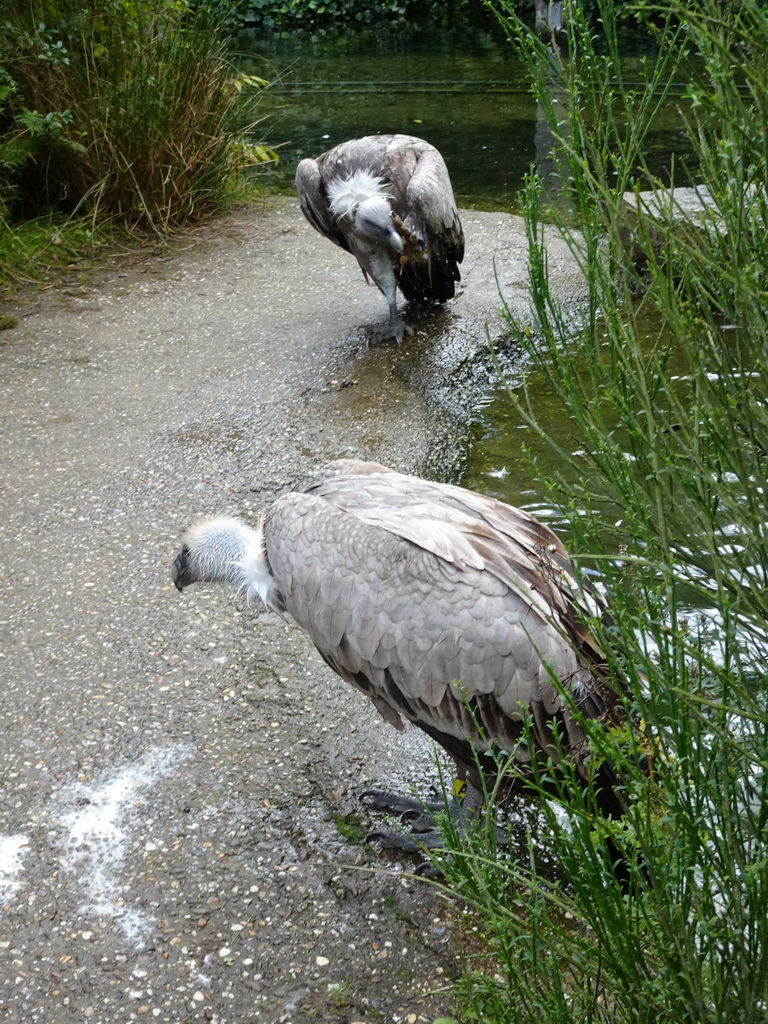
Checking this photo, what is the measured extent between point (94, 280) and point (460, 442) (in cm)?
320

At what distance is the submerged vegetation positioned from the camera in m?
7.43

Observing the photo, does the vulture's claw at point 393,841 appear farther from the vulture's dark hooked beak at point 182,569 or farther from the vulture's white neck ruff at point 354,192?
the vulture's white neck ruff at point 354,192

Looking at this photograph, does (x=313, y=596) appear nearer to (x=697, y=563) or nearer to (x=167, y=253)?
(x=697, y=563)

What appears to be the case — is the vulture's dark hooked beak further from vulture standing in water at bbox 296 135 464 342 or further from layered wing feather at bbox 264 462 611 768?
vulture standing in water at bbox 296 135 464 342

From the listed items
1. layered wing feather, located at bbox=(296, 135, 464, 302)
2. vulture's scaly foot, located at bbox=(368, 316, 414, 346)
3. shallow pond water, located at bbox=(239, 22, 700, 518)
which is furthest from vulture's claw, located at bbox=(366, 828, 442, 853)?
layered wing feather, located at bbox=(296, 135, 464, 302)

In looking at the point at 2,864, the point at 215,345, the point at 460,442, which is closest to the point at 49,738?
the point at 2,864

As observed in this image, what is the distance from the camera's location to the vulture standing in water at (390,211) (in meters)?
6.02

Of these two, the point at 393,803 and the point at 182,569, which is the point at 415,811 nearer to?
the point at 393,803

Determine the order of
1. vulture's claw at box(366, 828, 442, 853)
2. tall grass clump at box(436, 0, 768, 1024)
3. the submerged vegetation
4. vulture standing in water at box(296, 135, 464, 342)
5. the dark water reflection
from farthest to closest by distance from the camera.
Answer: the dark water reflection < the submerged vegetation < vulture standing in water at box(296, 135, 464, 342) < vulture's claw at box(366, 828, 442, 853) < tall grass clump at box(436, 0, 768, 1024)

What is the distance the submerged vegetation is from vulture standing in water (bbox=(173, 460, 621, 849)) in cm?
489

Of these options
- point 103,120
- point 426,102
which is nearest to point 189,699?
point 103,120

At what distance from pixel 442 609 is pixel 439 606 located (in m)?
0.01

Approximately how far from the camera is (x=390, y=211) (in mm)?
5957

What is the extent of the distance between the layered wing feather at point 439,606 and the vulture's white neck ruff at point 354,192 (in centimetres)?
321
